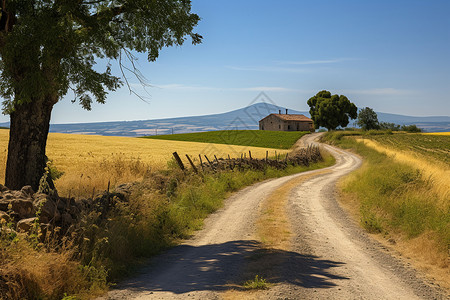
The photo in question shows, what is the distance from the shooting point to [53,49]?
10.4m

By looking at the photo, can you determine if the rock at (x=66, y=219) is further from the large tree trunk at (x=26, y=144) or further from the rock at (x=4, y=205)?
the large tree trunk at (x=26, y=144)

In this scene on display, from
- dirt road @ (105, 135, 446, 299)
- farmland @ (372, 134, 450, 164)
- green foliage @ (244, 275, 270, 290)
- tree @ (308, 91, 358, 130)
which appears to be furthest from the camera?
tree @ (308, 91, 358, 130)

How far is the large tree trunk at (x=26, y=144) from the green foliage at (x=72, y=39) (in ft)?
1.13

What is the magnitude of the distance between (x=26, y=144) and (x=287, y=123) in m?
107

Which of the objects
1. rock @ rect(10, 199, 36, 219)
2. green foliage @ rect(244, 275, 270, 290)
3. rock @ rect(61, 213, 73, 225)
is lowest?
green foliage @ rect(244, 275, 270, 290)

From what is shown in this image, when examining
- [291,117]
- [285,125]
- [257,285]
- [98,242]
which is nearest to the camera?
[257,285]

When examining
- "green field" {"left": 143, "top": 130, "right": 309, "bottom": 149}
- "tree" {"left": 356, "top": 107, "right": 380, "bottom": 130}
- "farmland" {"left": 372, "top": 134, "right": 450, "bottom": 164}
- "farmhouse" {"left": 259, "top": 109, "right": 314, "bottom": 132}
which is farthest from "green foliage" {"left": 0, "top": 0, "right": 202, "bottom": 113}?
"tree" {"left": 356, "top": 107, "right": 380, "bottom": 130}

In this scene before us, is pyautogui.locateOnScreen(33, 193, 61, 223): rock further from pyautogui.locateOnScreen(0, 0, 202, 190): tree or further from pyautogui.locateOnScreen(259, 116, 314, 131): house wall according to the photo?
pyautogui.locateOnScreen(259, 116, 314, 131): house wall

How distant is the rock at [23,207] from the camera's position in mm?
7918

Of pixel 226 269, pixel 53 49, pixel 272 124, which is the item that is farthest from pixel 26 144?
pixel 272 124

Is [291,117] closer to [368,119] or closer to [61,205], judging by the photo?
[368,119]

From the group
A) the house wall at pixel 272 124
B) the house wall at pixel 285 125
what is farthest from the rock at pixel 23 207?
the house wall at pixel 272 124

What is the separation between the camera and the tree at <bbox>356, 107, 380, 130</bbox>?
127312 mm

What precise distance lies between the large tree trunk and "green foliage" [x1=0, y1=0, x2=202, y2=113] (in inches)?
13.5
